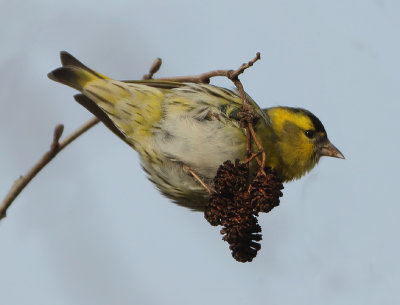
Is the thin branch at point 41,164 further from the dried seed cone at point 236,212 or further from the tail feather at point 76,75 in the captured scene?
the dried seed cone at point 236,212

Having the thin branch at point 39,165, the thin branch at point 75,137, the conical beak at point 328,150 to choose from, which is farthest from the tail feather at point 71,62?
the conical beak at point 328,150

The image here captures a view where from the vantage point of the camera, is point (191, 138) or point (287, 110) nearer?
point (191, 138)

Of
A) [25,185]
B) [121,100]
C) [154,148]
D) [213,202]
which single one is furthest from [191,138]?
[25,185]

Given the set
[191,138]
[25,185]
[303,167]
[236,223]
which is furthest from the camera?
[303,167]

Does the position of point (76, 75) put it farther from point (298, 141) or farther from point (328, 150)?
point (328, 150)

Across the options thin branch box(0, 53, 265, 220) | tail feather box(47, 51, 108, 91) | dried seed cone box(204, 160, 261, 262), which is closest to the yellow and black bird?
tail feather box(47, 51, 108, 91)

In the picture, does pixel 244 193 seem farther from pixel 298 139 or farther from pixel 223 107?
Answer: pixel 298 139

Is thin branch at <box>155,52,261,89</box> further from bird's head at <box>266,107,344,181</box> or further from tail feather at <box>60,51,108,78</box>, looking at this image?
bird's head at <box>266,107,344,181</box>
